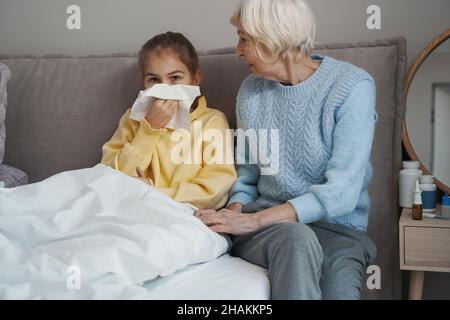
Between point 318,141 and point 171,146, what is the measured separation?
1.43 ft

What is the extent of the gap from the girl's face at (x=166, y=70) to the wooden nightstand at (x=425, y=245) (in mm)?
732

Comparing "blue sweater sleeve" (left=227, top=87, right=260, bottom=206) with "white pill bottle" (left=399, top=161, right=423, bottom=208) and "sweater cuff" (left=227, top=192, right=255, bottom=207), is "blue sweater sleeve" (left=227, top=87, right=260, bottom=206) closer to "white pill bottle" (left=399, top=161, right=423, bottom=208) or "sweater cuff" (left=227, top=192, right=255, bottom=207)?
"sweater cuff" (left=227, top=192, right=255, bottom=207)

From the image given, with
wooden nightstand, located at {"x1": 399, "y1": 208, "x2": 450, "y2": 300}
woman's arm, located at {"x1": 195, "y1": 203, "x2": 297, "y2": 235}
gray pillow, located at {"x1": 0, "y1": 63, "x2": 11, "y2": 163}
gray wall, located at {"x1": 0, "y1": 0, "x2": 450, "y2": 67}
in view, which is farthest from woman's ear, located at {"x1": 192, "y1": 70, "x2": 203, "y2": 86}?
wooden nightstand, located at {"x1": 399, "y1": 208, "x2": 450, "y2": 300}

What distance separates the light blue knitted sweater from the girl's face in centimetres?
18

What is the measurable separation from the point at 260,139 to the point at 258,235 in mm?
300

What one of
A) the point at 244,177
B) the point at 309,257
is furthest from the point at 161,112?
the point at 309,257

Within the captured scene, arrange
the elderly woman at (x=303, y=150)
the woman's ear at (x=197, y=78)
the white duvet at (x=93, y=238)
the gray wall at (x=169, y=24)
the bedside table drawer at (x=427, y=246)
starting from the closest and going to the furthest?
the white duvet at (x=93, y=238)
the elderly woman at (x=303, y=150)
the bedside table drawer at (x=427, y=246)
the woman's ear at (x=197, y=78)
the gray wall at (x=169, y=24)

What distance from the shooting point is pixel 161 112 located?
5.54 feet

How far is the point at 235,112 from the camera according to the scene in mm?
1854

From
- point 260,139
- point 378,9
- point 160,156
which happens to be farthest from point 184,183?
point 378,9

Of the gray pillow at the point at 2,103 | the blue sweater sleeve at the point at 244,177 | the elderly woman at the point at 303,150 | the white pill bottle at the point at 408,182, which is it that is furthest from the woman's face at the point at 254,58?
the gray pillow at the point at 2,103

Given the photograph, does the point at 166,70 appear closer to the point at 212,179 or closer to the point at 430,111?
the point at 212,179

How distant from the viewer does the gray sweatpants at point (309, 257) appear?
48.1 inches

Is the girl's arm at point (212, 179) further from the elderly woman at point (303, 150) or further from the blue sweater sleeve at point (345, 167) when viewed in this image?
the blue sweater sleeve at point (345, 167)
